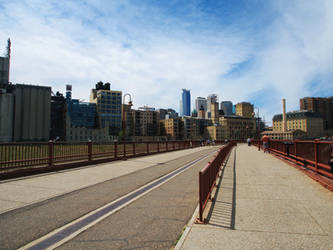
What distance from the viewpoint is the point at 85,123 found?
12262cm

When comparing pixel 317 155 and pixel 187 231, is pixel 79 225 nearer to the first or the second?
pixel 187 231

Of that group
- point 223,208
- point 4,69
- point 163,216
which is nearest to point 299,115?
point 4,69

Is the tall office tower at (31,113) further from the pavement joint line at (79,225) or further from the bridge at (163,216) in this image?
the pavement joint line at (79,225)

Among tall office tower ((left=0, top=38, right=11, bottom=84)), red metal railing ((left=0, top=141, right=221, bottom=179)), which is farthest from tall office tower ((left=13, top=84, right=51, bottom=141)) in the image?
red metal railing ((left=0, top=141, right=221, bottom=179))

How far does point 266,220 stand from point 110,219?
3.21m

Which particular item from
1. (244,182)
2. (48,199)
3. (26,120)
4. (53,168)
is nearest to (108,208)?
(48,199)

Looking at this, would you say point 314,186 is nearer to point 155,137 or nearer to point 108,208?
point 108,208

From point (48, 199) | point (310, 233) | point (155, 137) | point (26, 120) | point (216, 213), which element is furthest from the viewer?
point (155, 137)

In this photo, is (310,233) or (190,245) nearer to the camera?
(190,245)

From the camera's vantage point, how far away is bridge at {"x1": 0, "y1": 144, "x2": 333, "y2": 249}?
3.95m

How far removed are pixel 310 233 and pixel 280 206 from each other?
5.60 feet

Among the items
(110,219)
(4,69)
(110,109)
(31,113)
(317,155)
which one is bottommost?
(110,219)

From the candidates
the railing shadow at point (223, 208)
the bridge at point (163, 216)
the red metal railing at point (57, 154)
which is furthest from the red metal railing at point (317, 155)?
the red metal railing at point (57, 154)

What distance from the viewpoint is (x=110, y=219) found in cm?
503
